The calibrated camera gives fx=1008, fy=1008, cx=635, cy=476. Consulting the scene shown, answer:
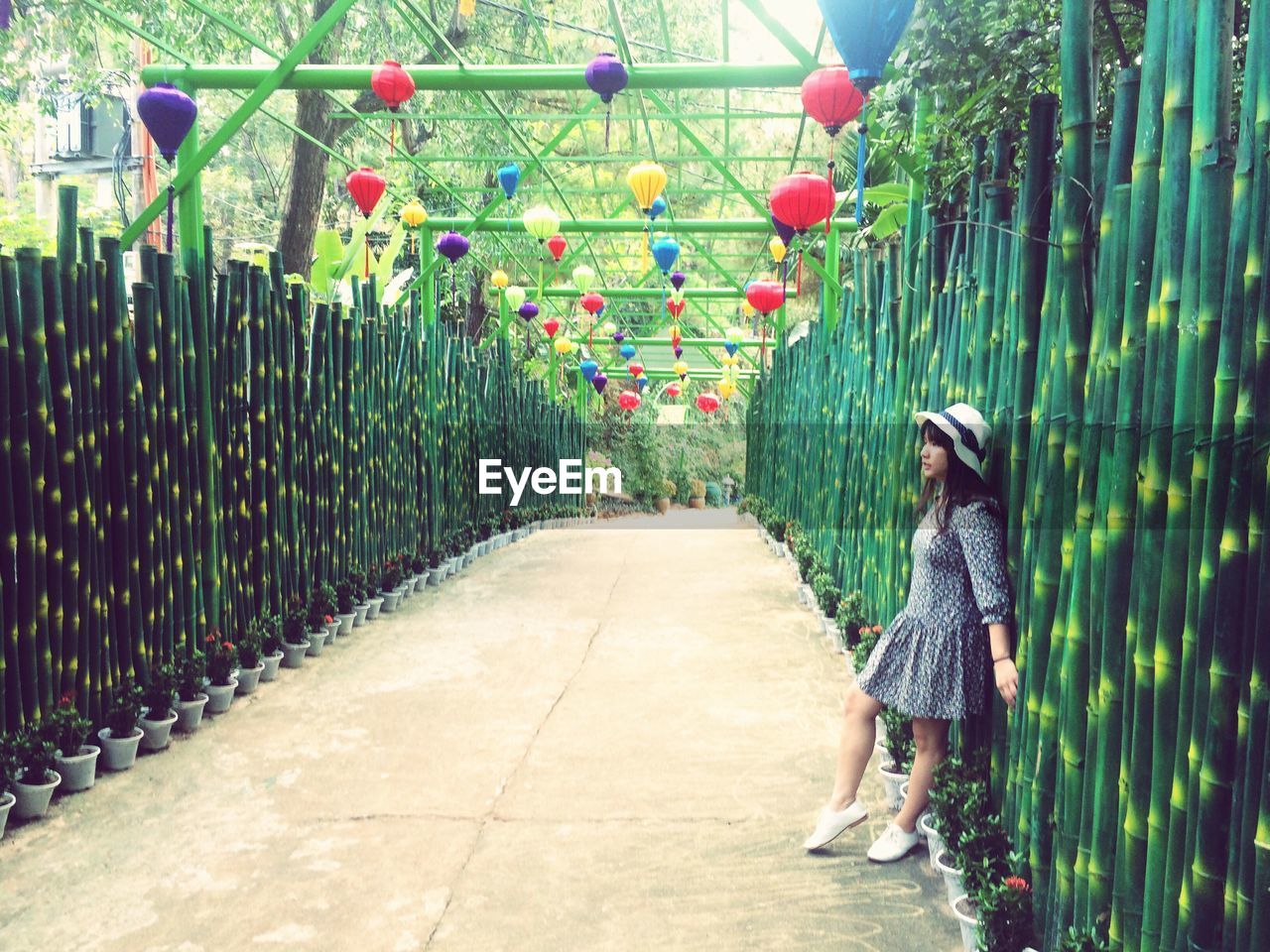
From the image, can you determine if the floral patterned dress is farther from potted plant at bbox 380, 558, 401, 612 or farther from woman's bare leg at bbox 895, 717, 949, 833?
potted plant at bbox 380, 558, 401, 612

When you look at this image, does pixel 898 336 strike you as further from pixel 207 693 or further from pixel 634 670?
pixel 207 693

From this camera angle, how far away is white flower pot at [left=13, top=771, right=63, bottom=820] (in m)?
2.98

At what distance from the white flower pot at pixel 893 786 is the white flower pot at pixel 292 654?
2.90 meters

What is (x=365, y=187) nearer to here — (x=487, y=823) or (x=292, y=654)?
(x=292, y=654)

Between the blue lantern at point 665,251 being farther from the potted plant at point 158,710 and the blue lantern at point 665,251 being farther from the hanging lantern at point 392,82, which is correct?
the potted plant at point 158,710

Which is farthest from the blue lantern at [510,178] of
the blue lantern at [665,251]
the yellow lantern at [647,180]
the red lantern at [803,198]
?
the red lantern at [803,198]

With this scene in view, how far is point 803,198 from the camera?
5109 mm

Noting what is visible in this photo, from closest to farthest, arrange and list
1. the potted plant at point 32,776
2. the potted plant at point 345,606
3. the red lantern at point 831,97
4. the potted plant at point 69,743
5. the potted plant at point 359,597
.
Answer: the potted plant at point 32,776
the potted plant at point 69,743
the red lantern at point 831,97
the potted plant at point 345,606
the potted plant at point 359,597

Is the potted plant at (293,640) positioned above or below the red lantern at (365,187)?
below

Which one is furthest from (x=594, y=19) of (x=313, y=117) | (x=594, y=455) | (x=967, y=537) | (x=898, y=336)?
(x=594, y=455)

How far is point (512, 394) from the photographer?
11.1m

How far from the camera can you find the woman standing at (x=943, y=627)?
2.43 metres

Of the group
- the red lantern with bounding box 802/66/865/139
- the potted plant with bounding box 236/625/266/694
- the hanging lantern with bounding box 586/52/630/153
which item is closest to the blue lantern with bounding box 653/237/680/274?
the hanging lantern with bounding box 586/52/630/153

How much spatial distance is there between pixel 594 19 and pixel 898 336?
6.82 meters
